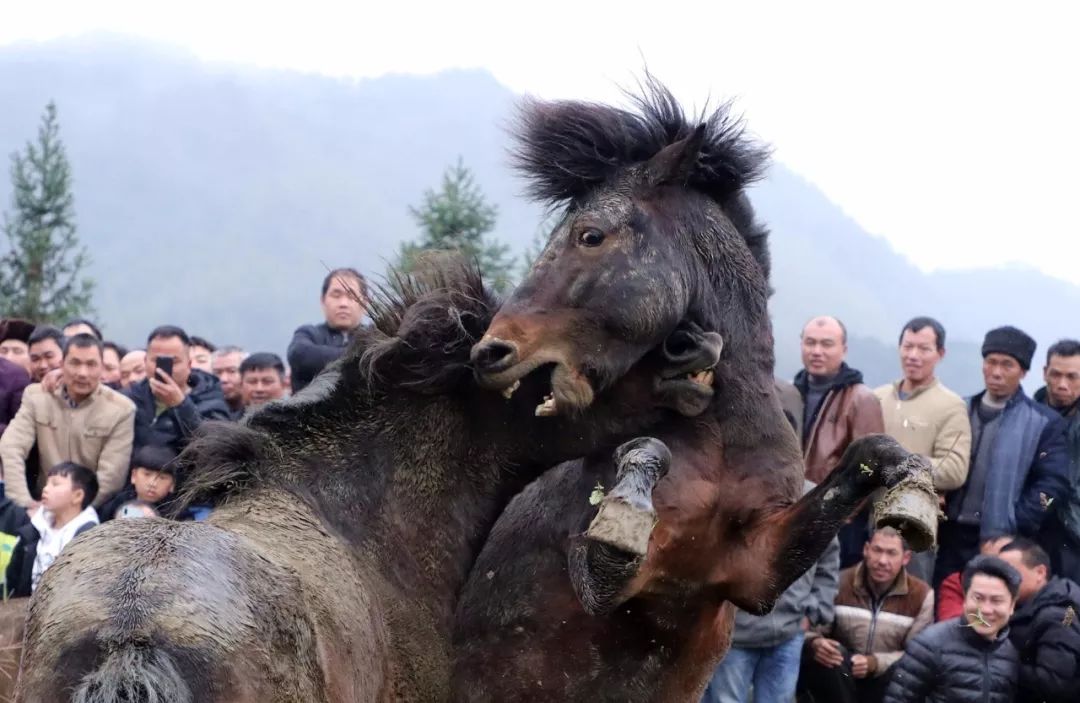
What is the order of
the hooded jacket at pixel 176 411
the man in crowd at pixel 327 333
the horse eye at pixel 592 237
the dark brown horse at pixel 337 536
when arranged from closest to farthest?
the dark brown horse at pixel 337 536, the horse eye at pixel 592 237, the man in crowd at pixel 327 333, the hooded jacket at pixel 176 411

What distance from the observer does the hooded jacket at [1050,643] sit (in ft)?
22.1

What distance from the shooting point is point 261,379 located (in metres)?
7.91

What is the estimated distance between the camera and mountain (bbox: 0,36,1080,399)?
218 ft

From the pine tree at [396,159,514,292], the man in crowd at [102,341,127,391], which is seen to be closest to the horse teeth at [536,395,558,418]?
the man in crowd at [102,341,127,391]

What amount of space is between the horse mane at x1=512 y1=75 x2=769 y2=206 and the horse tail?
276 cm

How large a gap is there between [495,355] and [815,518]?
134cm

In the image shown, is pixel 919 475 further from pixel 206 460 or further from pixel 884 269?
pixel 884 269

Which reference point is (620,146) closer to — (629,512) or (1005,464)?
(629,512)

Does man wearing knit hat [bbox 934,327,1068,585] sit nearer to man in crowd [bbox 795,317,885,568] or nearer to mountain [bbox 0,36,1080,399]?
man in crowd [bbox 795,317,885,568]

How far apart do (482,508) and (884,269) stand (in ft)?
262

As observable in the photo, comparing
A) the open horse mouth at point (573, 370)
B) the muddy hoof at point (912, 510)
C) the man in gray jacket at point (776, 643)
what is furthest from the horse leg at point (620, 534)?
the man in gray jacket at point (776, 643)

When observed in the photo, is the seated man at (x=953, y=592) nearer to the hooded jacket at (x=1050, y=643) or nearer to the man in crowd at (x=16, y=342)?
the hooded jacket at (x=1050, y=643)

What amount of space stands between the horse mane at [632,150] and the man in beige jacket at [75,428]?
3958 mm

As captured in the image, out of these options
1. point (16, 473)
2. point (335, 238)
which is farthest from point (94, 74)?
point (16, 473)
